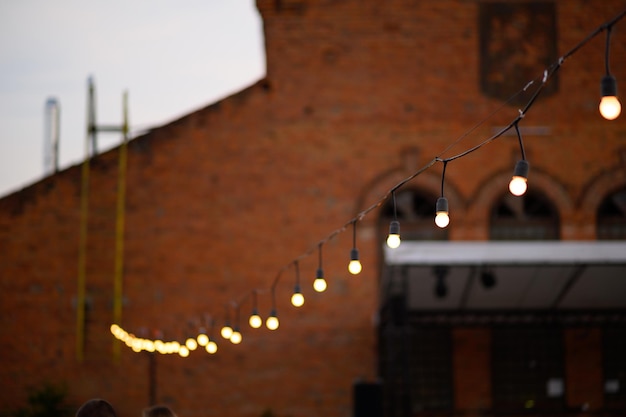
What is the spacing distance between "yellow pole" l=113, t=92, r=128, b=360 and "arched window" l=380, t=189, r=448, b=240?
449cm

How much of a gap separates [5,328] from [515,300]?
8.54 m

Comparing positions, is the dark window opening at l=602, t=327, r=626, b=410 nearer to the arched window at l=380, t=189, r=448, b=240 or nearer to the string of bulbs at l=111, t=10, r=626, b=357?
the arched window at l=380, t=189, r=448, b=240

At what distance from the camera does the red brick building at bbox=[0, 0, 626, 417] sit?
17.3 m

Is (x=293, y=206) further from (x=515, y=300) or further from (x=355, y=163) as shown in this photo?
(x=515, y=300)

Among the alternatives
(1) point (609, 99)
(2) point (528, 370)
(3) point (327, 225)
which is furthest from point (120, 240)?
(1) point (609, 99)

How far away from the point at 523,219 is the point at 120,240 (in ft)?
23.0

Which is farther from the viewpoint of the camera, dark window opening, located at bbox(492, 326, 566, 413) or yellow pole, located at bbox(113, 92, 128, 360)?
dark window opening, located at bbox(492, 326, 566, 413)

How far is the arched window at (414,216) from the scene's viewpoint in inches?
701

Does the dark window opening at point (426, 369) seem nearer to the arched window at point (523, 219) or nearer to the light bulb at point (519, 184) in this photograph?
the arched window at point (523, 219)

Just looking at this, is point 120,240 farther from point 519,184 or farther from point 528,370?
point 519,184

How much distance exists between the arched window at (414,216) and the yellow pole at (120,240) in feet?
14.7

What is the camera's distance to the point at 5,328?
1734cm

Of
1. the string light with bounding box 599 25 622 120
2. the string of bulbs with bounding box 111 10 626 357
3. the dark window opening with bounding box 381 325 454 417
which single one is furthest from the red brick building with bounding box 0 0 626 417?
the string light with bounding box 599 25 622 120

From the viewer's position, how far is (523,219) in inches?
707
